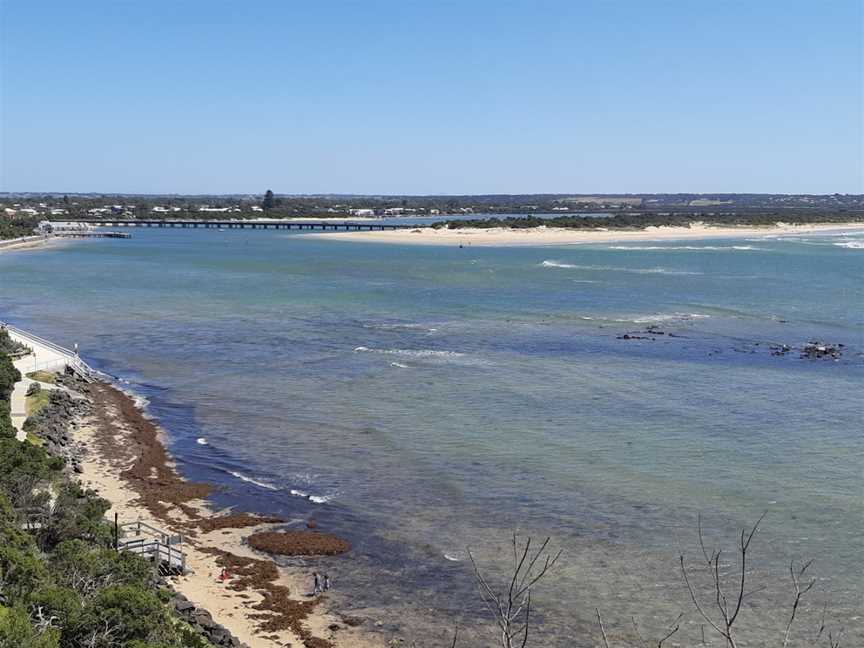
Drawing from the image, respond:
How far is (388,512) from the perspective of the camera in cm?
2048

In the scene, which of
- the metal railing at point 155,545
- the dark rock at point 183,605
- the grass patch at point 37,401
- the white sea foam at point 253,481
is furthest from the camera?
the grass patch at point 37,401

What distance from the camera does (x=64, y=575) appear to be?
14008mm

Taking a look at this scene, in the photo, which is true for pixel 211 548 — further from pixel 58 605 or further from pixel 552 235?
pixel 552 235

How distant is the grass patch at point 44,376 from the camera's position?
31375mm

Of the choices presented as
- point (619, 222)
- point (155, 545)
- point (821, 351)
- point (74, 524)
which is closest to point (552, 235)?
point (619, 222)

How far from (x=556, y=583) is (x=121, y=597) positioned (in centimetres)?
804

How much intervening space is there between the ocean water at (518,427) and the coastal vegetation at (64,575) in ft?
13.0

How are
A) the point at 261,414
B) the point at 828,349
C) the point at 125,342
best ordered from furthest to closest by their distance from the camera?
the point at 125,342, the point at 828,349, the point at 261,414

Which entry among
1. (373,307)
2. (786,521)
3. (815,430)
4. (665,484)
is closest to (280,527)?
(665,484)

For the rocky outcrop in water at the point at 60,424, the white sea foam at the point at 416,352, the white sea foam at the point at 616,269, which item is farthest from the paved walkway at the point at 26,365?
the white sea foam at the point at 616,269

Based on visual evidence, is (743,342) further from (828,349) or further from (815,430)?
(815,430)

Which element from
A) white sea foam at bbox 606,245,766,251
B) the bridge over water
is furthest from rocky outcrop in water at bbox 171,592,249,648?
the bridge over water

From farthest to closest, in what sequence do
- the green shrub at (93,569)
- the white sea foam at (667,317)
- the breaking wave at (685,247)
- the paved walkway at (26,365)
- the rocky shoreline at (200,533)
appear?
the breaking wave at (685,247), the white sea foam at (667,317), the paved walkway at (26,365), the rocky shoreline at (200,533), the green shrub at (93,569)

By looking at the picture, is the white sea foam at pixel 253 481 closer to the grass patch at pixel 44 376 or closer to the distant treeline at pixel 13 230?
the grass patch at pixel 44 376
